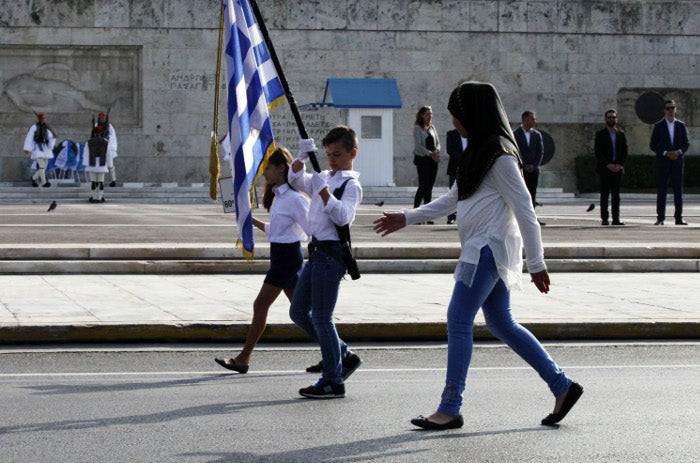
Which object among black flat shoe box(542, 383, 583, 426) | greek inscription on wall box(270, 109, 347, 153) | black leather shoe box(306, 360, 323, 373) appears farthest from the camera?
greek inscription on wall box(270, 109, 347, 153)

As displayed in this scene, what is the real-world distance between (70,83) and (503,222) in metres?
30.5

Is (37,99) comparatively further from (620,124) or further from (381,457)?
(381,457)

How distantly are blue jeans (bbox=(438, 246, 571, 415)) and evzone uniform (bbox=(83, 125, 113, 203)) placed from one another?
24525 mm

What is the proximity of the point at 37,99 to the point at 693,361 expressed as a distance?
28736 mm

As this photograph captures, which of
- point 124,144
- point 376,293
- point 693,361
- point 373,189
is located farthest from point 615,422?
point 124,144

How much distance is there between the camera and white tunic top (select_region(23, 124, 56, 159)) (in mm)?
33938

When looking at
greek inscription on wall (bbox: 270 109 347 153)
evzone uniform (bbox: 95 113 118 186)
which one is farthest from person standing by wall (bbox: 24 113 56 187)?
greek inscription on wall (bbox: 270 109 347 153)

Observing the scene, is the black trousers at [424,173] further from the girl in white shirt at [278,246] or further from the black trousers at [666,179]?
the girl in white shirt at [278,246]

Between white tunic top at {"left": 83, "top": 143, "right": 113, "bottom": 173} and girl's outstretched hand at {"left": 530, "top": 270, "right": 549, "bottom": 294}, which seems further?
white tunic top at {"left": 83, "top": 143, "right": 113, "bottom": 173}

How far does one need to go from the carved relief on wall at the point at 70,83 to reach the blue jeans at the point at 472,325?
30.2 m

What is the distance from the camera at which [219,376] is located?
9133 mm

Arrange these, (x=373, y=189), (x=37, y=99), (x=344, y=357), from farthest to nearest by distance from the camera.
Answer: (x=37, y=99) < (x=373, y=189) < (x=344, y=357)

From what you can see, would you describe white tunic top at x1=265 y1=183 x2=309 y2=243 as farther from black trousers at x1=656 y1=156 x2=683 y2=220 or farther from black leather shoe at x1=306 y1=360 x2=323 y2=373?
black trousers at x1=656 y1=156 x2=683 y2=220

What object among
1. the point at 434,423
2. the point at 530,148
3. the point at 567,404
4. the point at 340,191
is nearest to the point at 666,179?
the point at 530,148
